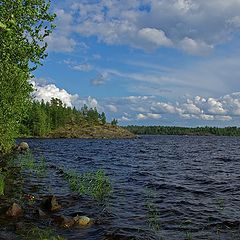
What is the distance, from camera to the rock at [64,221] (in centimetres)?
1556

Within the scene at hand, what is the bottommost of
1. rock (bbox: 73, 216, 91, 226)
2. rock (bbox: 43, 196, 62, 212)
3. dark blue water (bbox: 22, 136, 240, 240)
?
dark blue water (bbox: 22, 136, 240, 240)

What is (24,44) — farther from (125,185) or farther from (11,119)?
(11,119)

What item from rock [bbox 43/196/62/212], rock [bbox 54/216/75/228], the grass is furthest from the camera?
rock [bbox 43/196/62/212]

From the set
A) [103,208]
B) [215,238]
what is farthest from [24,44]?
[215,238]

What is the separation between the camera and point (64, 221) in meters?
15.8

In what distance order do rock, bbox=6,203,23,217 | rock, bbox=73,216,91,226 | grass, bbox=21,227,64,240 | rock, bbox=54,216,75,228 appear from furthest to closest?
1. rock, bbox=6,203,23,217
2. rock, bbox=73,216,91,226
3. rock, bbox=54,216,75,228
4. grass, bbox=21,227,64,240

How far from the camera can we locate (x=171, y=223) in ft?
56.5

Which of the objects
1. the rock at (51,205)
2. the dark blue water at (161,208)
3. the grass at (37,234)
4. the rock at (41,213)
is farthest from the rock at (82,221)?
the rock at (51,205)

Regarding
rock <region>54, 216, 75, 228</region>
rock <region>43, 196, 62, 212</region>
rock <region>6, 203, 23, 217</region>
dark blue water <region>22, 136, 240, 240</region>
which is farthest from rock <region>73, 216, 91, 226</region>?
rock <region>6, 203, 23, 217</region>

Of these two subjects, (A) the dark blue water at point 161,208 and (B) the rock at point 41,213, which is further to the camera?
(B) the rock at point 41,213

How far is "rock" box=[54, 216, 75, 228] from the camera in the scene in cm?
1556

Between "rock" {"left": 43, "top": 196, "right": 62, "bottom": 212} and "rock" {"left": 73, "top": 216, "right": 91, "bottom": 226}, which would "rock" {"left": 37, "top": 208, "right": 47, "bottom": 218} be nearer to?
"rock" {"left": 43, "top": 196, "right": 62, "bottom": 212}

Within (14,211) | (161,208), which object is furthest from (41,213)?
(161,208)

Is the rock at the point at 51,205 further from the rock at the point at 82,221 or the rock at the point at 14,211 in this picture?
the rock at the point at 82,221
